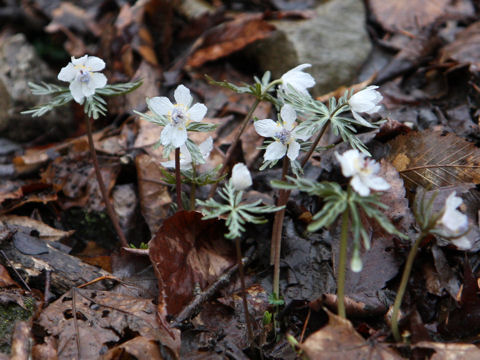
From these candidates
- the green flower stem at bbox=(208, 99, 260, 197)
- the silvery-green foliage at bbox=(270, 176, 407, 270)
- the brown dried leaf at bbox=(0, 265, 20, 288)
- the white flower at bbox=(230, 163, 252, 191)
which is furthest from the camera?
the green flower stem at bbox=(208, 99, 260, 197)

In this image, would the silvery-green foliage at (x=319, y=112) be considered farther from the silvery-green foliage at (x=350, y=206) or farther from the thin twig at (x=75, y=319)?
the thin twig at (x=75, y=319)

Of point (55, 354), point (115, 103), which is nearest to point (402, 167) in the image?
point (55, 354)

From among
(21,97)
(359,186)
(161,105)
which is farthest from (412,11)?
(21,97)

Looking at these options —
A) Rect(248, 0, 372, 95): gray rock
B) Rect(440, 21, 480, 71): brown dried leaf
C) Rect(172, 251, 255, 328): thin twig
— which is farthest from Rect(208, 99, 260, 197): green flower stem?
Rect(440, 21, 480, 71): brown dried leaf

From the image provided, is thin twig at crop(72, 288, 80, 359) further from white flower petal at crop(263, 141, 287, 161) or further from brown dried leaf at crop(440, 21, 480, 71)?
brown dried leaf at crop(440, 21, 480, 71)

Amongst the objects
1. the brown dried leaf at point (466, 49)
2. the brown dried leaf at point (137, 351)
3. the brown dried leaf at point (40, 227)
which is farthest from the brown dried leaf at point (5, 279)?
the brown dried leaf at point (466, 49)

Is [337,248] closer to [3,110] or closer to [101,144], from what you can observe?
[101,144]
